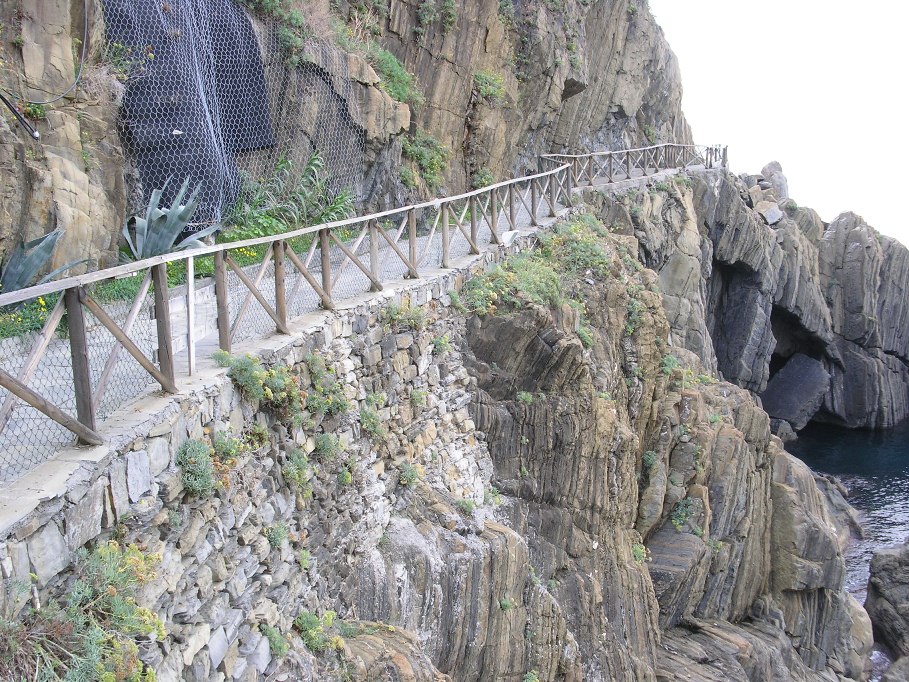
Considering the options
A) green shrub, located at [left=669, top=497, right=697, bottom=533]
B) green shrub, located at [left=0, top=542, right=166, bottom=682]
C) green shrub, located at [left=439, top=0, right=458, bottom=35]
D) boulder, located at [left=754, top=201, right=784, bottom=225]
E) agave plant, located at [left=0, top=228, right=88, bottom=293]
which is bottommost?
green shrub, located at [left=669, top=497, right=697, bottom=533]

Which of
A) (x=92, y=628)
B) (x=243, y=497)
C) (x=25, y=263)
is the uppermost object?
(x=25, y=263)

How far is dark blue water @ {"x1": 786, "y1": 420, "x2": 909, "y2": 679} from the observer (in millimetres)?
24453

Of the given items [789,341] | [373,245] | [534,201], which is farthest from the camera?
[789,341]

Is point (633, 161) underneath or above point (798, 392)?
above

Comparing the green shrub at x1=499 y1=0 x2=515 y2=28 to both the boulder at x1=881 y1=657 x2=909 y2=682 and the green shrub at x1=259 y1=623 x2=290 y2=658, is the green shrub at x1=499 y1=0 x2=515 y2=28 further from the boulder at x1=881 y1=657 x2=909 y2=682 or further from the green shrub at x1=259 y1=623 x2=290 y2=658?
the boulder at x1=881 y1=657 x2=909 y2=682

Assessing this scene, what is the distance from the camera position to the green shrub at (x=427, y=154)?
16.8 m

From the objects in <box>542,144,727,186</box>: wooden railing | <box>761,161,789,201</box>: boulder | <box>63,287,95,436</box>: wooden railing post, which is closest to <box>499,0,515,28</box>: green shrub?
<box>542,144,727,186</box>: wooden railing

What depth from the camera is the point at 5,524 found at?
3926 millimetres

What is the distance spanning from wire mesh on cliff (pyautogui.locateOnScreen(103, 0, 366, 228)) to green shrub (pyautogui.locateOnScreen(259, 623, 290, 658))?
7.55m

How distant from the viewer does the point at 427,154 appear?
56.3 feet

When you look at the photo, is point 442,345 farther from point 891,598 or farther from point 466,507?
point 891,598

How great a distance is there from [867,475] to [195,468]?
32.7 metres

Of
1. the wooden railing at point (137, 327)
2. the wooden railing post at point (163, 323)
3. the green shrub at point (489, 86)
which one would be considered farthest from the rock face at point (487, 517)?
the green shrub at point (489, 86)

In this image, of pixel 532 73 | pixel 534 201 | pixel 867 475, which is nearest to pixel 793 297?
pixel 867 475
